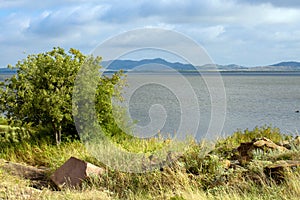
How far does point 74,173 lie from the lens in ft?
23.6

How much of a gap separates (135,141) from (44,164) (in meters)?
1.86

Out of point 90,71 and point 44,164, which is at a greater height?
point 90,71

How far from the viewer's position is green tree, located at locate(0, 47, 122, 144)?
9234mm

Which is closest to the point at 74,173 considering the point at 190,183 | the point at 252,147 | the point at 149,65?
the point at 190,183

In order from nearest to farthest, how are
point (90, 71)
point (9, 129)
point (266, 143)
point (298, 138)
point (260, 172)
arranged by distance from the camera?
point (260, 172)
point (266, 143)
point (298, 138)
point (90, 71)
point (9, 129)

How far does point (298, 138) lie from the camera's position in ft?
27.9

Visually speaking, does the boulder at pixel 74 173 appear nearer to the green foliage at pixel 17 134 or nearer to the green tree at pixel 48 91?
the green tree at pixel 48 91

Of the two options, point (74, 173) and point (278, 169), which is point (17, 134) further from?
point (278, 169)

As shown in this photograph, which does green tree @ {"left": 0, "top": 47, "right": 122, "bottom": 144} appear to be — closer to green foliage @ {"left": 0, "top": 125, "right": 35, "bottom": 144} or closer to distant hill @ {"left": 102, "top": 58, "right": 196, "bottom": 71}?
green foliage @ {"left": 0, "top": 125, "right": 35, "bottom": 144}

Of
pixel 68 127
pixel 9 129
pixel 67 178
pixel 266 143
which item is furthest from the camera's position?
pixel 9 129

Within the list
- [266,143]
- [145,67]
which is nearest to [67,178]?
[145,67]

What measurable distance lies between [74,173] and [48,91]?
103 inches

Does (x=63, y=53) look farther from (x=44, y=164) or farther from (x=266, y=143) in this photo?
(x=266, y=143)

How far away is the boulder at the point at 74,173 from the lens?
7055 millimetres
